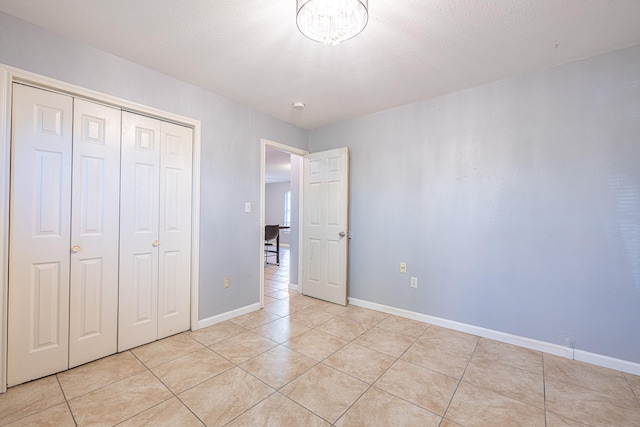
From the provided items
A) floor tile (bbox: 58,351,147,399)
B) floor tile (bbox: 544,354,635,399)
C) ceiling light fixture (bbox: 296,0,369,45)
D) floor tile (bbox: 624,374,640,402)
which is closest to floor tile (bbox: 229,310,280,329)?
floor tile (bbox: 58,351,147,399)

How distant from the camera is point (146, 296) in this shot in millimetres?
2387

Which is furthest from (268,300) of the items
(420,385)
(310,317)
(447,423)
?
(447,423)

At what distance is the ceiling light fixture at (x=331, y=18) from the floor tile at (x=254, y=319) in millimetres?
2600

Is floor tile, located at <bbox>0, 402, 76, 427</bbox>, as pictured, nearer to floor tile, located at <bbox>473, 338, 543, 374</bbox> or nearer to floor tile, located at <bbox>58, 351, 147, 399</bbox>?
floor tile, located at <bbox>58, 351, 147, 399</bbox>

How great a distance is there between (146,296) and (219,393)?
1.16m

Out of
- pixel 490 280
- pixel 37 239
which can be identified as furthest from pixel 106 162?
pixel 490 280

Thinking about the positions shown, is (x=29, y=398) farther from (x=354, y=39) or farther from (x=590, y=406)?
(x=590, y=406)

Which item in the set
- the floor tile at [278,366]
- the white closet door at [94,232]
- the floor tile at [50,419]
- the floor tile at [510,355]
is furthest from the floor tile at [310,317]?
the floor tile at [50,419]

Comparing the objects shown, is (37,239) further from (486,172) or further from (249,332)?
(486,172)

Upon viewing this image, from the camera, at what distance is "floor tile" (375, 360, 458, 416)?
1.68 meters

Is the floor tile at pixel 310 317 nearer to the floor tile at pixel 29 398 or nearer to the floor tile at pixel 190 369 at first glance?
the floor tile at pixel 190 369

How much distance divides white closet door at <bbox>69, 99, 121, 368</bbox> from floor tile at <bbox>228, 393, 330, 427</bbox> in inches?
55.1

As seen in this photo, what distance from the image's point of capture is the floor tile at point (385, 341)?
2336 millimetres

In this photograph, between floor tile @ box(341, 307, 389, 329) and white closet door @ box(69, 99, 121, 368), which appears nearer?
white closet door @ box(69, 99, 121, 368)
